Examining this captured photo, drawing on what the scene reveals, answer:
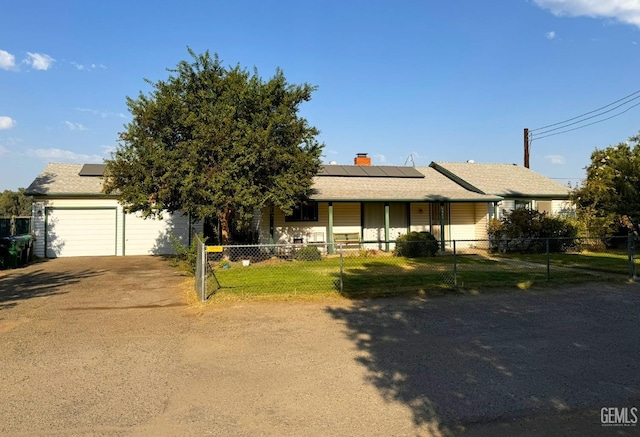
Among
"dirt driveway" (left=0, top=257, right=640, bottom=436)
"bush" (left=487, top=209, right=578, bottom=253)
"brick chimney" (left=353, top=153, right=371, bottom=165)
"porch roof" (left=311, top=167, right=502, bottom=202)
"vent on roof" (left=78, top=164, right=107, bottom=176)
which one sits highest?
"brick chimney" (left=353, top=153, right=371, bottom=165)

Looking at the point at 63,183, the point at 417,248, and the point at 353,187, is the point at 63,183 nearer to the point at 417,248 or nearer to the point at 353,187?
the point at 353,187

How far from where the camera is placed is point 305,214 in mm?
19078

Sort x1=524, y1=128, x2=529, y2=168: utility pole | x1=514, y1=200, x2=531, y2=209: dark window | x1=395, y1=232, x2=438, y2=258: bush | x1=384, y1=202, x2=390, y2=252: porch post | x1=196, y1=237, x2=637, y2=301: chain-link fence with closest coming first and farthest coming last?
x1=196, y1=237, x2=637, y2=301: chain-link fence
x1=395, y1=232, x2=438, y2=258: bush
x1=384, y1=202, x2=390, y2=252: porch post
x1=514, y1=200, x2=531, y2=209: dark window
x1=524, y1=128, x2=529, y2=168: utility pole

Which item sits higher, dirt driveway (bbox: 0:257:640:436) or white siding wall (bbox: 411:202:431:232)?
white siding wall (bbox: 411:202:431:232)

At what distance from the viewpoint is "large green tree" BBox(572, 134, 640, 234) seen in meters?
16.1

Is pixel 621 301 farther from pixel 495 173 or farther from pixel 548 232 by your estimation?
pixel 495 173

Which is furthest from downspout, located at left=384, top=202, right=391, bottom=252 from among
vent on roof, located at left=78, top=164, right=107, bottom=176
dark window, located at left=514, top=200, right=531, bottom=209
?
vent on roof, located at left=78, top=164, right=107, bottom=176

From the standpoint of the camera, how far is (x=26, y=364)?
16.1ft

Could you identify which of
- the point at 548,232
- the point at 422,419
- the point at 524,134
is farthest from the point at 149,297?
the point at 524,134

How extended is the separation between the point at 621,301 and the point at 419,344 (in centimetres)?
532

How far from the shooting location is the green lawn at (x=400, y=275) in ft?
30.4

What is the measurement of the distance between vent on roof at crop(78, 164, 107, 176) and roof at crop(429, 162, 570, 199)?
17985mm

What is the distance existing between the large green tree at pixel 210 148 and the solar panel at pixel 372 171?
8.08 m

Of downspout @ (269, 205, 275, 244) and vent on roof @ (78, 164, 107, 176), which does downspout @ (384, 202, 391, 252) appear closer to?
downspout @ (269, 205, 275, 244)
